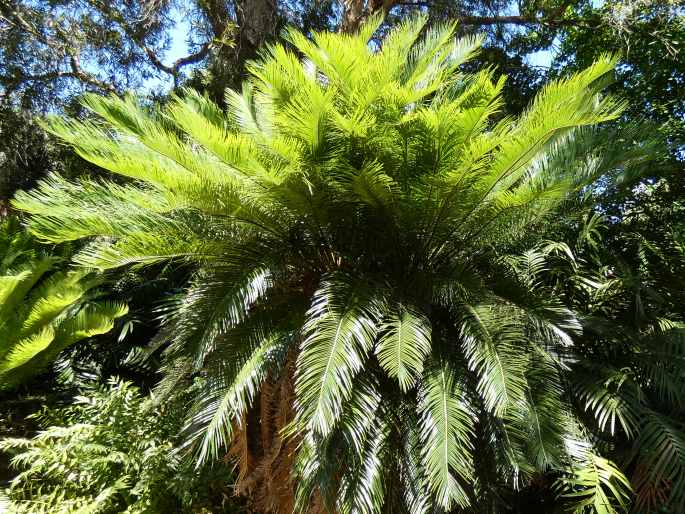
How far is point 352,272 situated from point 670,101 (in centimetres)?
544

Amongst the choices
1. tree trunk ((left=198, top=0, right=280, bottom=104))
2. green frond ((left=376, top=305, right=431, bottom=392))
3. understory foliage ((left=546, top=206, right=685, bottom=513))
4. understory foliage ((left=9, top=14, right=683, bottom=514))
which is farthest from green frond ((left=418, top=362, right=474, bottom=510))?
tree trunk ((left=198, top=0, right=280, bottom=104))

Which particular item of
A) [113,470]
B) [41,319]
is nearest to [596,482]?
[113,470]

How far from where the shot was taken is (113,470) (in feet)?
11.7

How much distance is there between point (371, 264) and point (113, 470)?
7.41ft

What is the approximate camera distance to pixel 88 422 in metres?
3.82

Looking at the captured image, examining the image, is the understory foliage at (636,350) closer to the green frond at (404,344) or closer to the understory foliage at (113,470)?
the green frond at (404,344)

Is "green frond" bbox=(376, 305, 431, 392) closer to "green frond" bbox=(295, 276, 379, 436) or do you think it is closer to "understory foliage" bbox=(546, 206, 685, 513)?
"green frond" bbox=(295, 276, 379, 436)

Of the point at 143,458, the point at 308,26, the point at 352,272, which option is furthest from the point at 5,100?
the point at 352,272

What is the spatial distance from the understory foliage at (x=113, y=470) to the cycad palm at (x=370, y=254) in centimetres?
86

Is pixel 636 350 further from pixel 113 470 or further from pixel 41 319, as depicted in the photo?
pixel 41 319

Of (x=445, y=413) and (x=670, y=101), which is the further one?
(x=670, y=101)

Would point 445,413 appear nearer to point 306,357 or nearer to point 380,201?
point 306,357

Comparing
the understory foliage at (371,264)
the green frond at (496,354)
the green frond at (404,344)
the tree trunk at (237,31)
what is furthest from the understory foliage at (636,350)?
the tree trunk at (237,31)

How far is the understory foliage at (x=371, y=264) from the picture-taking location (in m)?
2.43
